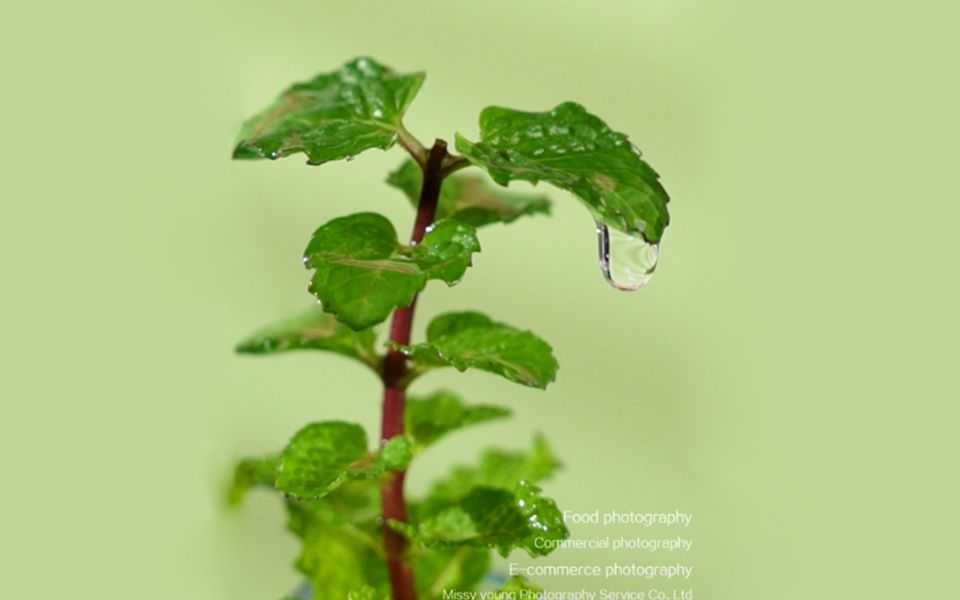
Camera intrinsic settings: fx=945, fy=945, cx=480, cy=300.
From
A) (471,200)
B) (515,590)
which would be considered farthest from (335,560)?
(471,200)

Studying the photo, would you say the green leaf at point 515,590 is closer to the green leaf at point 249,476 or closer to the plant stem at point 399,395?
the plant stem at point 399,395

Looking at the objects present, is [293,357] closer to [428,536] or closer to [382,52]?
[382,52]

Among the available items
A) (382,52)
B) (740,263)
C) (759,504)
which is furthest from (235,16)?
(759,504)

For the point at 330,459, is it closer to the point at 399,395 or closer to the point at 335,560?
the point at 399,395

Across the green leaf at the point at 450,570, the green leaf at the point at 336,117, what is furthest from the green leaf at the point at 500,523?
the green leaf at the point at 336,117

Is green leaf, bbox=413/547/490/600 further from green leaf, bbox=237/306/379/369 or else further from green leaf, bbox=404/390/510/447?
green leaf, bbox=237/306/379/369
